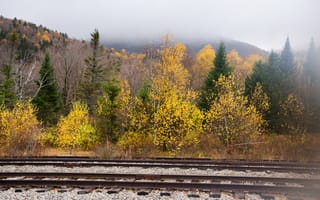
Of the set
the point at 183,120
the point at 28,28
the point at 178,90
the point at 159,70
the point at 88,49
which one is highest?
the point at 28,28

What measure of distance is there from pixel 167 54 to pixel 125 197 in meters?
15.1

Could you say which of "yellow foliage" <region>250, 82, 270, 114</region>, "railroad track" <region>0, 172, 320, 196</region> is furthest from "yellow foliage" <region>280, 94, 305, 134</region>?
"railroad track" <region>0, 172, 320, 196</region>

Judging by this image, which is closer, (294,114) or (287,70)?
(294,114)

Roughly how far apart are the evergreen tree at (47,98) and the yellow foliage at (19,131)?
9832mm

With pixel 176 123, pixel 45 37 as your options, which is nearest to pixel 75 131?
pixel 176 123


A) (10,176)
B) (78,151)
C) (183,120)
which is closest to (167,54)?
(183,120)

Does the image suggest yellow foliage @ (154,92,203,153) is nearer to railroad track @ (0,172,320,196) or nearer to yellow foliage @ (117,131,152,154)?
yellow foliage @ (117,131,152,154)

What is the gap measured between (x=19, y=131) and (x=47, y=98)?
12.6 meters

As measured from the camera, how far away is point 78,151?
23000 millimetres

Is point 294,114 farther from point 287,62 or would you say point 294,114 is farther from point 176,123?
point 176,123

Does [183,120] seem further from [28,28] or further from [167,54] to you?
[28,28]

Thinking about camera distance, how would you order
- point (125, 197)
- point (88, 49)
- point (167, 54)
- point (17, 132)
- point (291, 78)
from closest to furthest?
1. point (125, 197)
2. point (17, 132)
3. point (167, 54)
4. point (291, 78)
5. point (88, 49)

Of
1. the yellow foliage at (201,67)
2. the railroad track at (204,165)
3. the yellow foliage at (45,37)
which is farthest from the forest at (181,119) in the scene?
the yellow foliage at (45,37)

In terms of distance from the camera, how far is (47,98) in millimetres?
31984
